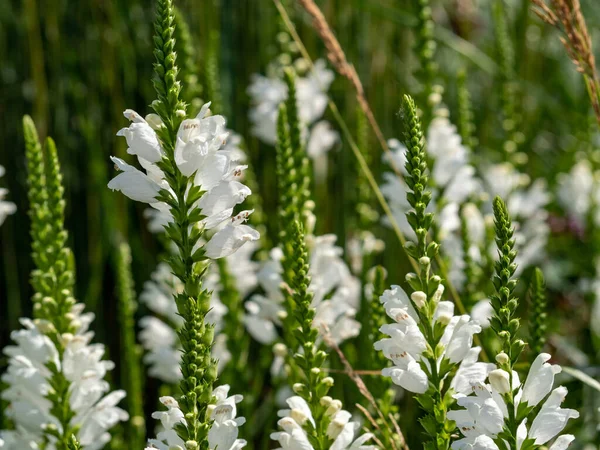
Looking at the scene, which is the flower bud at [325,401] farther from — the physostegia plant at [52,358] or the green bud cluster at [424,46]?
the green bud cluster at [424,46]

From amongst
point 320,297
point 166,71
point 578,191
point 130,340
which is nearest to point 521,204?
point 578,191

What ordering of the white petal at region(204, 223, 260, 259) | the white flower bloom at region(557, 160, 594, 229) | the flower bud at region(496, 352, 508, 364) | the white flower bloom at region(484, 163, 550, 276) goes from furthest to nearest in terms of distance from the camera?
the white flower bloom at region(557, 160, 594, 229) < the white flower bloom at region(484, 163, 550, 276) < the white petal at region(204, 223, 260, 259) < the flower bud at region(496, 352, 508, 364)

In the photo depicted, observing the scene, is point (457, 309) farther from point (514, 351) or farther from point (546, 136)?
point (546, 136)

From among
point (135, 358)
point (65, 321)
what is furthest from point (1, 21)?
point (65, 321)

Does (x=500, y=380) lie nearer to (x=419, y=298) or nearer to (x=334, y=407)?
(x=419, y=298)

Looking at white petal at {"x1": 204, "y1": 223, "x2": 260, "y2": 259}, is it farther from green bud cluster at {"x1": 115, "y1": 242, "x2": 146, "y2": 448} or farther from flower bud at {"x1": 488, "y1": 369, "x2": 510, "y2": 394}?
green bud cluster at {"x1": 115, "y1": 242, "x2": 146, "y2": 448}

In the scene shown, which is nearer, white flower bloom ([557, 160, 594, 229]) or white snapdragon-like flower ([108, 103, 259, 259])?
white snapdragon-like flower ([108, 103, 259, 259])

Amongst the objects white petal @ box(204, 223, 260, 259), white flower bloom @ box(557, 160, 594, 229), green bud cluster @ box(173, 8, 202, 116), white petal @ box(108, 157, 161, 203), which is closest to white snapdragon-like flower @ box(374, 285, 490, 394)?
white petal @ box(204, 223, 260, 259)
